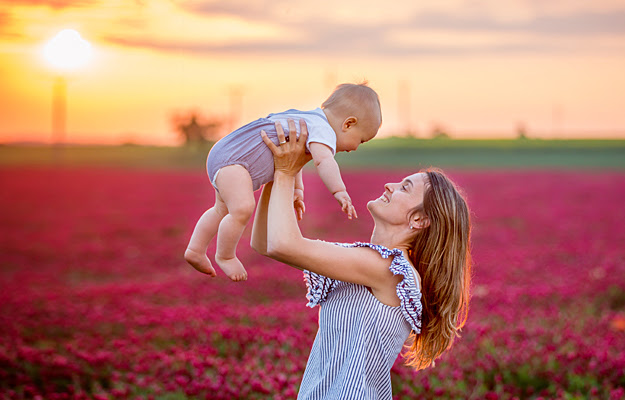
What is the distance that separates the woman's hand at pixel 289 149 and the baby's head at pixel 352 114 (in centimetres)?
21

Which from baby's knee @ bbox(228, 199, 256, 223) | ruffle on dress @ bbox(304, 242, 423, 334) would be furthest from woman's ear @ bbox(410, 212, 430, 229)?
baby's knee @ bbox(228, 199, 256, 223)

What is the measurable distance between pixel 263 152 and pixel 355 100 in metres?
0.46

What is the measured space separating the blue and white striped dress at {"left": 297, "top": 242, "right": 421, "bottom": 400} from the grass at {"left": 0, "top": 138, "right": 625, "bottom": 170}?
37.4 m

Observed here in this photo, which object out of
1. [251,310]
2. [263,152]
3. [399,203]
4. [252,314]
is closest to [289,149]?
[263,152]

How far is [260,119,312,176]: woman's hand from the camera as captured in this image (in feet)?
9.43

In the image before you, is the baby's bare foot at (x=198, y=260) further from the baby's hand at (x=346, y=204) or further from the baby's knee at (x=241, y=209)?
the baby's hand at (x=346, y=204)

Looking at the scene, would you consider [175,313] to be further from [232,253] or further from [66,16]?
[232,253]

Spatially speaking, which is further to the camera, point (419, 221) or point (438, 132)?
point (438, 132)

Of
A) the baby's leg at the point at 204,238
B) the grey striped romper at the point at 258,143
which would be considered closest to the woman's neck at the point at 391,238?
the grey striped romper at the point at 258,143

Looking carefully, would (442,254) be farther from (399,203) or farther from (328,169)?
(328,169)

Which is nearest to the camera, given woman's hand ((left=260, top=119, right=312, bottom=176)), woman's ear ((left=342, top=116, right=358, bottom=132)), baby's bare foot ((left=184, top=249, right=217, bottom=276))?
woman's hand ((left=260, top=119, right=312, bottom=176))

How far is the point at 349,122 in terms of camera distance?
311 centimetres

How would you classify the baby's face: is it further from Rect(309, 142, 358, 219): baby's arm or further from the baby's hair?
Rect(309, 142, 358, 219): baby's arm

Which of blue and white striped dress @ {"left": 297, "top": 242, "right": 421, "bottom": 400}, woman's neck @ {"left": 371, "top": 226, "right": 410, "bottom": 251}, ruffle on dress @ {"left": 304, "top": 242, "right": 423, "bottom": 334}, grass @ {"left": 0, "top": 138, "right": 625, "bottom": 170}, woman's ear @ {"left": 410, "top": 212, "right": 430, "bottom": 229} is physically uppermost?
woman's ear @ {"left": 410, "top": 212, "right": 430, "bottom": 229}
